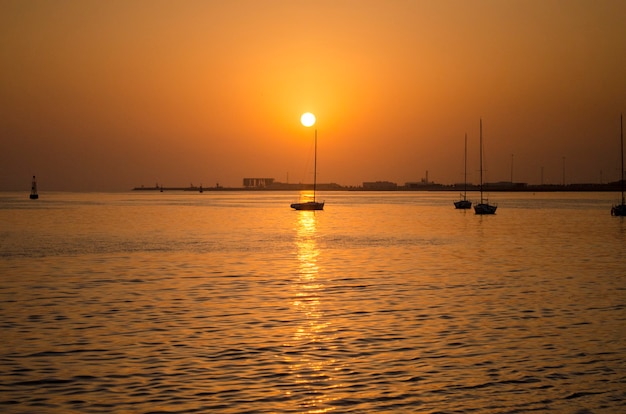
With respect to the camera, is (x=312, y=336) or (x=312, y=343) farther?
(x=312, y=336)

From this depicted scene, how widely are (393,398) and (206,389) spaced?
398 cm

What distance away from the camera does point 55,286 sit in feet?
118

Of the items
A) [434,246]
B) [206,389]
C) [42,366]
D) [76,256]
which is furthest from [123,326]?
[434,246]

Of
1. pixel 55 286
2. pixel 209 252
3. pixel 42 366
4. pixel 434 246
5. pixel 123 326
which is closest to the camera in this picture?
pixel 42 366

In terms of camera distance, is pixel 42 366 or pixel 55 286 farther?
pixel 55 286

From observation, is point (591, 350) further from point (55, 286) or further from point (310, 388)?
point (55, 286)

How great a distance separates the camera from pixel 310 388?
17062mm

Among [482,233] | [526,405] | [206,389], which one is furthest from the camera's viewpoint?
[482,233]

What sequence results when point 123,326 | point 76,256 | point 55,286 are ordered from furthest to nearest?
point 76,256 → point 55,286 → point 123,326

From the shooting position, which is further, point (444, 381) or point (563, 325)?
point (563, 325)

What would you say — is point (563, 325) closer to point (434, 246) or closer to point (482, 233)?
point (434, 246)

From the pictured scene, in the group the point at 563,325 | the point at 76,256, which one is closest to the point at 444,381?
the point at 563,325

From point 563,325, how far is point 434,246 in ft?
124

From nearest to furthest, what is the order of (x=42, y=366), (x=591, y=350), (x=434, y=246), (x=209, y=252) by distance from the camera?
(x=42, y=366), (x=591, y=350), (x=209, y=252), (x=434, y=246)
